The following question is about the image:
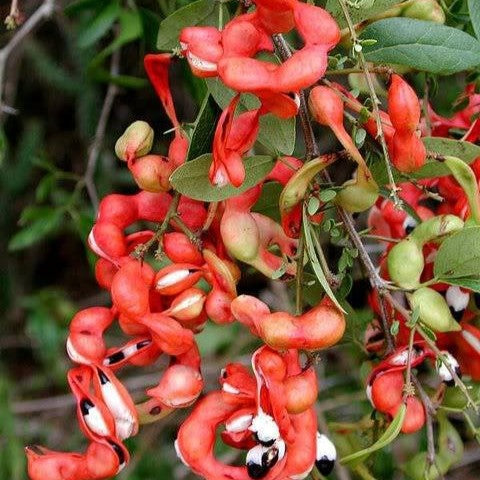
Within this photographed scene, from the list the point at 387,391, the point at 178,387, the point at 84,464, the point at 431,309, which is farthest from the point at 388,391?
the point at 84,464

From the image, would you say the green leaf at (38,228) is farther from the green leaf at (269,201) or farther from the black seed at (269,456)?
the black seed at (269,456)

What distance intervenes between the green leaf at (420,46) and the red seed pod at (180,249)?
0.29 m

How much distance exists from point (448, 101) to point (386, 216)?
0.77 metres

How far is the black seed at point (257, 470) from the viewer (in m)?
1.01

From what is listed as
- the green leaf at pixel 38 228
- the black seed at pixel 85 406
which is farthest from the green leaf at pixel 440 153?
the green leaf at pixel 38 228

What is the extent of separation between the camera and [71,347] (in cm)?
109

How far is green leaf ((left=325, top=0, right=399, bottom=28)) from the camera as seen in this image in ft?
3.55

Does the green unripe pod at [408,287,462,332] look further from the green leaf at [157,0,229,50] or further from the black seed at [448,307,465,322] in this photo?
the green leaf at [157,0,229,50]

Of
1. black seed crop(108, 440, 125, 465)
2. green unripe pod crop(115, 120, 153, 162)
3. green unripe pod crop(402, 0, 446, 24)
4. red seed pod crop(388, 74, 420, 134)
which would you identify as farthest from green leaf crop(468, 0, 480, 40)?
black seed crop(108, 440, 125, 465)

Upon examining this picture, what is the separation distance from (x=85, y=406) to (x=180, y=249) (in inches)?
7.3

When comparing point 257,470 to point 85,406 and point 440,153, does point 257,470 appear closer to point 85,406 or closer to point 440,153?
point 85,406

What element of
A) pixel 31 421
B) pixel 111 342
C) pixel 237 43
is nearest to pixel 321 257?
pixel 237 43

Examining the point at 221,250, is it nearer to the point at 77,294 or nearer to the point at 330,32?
the point at 330,32

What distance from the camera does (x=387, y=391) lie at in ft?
3.58
